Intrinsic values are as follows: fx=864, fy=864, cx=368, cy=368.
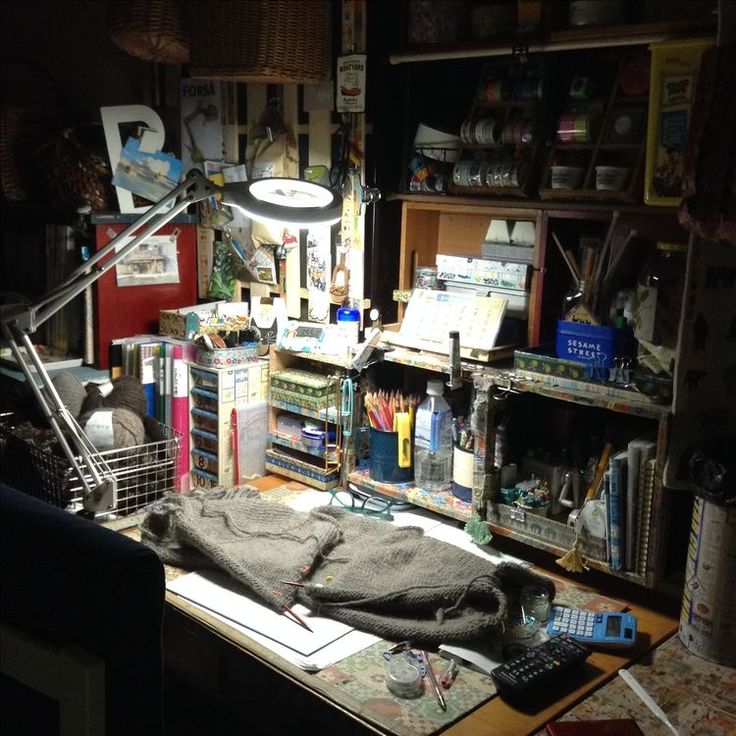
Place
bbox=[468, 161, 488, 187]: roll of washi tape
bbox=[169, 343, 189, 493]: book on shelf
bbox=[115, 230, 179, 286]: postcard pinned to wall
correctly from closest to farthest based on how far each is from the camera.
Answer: bbox=[468, 161, 488, 187]: roll of washi tape, bbox=[169, 343, 189, 493]: book on shelf, bbox=[115, 230, 179, 286]: postcard pinned to wall

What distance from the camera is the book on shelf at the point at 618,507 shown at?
5.90 feet

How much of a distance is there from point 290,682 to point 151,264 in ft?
5.46

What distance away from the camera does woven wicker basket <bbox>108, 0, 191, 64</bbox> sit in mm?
2463

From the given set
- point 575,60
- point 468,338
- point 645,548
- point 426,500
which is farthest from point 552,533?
point 575,60

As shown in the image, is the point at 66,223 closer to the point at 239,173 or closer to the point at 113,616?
the point at 239,173

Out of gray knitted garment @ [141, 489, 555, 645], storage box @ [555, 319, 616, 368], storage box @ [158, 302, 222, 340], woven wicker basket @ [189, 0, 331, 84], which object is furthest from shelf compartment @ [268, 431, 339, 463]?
woven wicker basket @ [189, 0, 331, 84]

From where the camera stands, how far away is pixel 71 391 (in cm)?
236

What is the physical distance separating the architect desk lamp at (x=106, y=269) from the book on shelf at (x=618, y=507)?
2.88 ft

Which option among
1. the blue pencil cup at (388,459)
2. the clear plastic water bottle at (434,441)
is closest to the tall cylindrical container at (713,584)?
the clear plastic water bottle at (434,441)

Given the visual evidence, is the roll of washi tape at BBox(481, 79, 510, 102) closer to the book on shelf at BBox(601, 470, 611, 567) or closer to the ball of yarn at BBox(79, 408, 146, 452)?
the book on shelf at BBox(601, 470, 611, 567)

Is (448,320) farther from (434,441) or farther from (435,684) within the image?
(435,684)

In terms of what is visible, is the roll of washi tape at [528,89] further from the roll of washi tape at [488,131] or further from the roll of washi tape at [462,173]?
the roll of washi tape at [462,173]

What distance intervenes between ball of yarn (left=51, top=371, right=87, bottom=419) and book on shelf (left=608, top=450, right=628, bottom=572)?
4.57ft

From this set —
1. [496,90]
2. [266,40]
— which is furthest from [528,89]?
[266,40]
